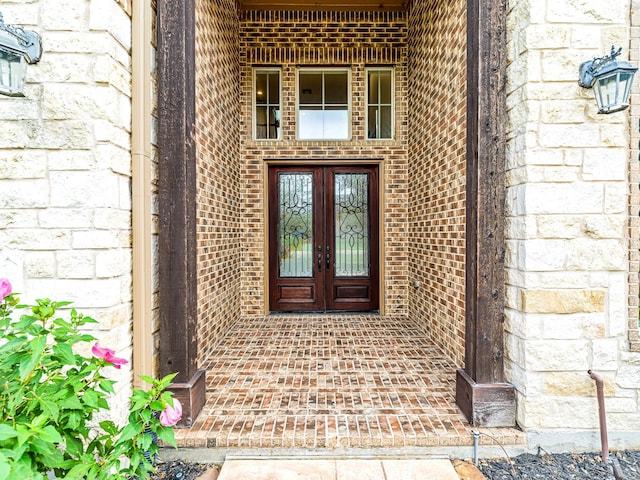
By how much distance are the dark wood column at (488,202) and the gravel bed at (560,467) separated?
0.83ft

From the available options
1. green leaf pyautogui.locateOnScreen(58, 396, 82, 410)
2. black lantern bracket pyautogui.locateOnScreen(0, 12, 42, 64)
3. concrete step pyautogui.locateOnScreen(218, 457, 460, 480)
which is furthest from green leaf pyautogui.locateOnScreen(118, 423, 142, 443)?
black lantern bracket pyautogui.locateOnScreen(0, 12, 42, 64)

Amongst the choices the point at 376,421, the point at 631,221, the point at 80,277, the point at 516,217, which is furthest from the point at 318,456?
the point at 631,221

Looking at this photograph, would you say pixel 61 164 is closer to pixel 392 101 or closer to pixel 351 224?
pixel 351 224

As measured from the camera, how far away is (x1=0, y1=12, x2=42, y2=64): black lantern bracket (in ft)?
4.97

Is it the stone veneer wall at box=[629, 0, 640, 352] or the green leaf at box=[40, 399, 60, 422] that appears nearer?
the green leaf at box=[40, 399, 60, 422]

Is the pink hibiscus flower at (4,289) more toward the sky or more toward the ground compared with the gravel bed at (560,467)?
more toward the sky

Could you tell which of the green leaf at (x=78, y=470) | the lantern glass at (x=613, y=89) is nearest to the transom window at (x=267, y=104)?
the lantern glass at (x=613, y=89)

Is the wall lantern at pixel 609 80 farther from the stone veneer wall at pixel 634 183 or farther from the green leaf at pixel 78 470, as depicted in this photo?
the green leaf at pixel 78 470

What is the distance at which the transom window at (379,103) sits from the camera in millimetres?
4602

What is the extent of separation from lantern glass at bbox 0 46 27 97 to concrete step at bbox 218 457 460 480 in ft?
7.02

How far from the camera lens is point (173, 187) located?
6.95 ft

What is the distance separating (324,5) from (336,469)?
16.2 ft

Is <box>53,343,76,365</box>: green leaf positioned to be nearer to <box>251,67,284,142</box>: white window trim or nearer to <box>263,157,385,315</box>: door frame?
<box>263,157,385,315</box>: door frame

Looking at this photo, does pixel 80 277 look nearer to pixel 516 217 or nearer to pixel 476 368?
pixel 476 368
